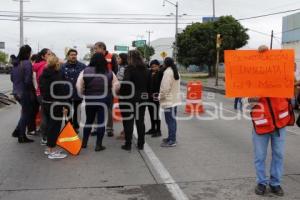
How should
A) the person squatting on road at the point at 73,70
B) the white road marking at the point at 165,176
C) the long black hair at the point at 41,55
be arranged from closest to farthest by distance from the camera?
the white road marking at the point at 165,176 < the long black hair at the point at 41,55 < the person squatting on road at the point at 73,70

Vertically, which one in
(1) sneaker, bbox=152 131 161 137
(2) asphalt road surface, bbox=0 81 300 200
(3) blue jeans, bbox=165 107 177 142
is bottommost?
(2) asphalt road surface, bbox=0 81 300 200

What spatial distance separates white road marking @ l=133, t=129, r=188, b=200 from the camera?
19.2 feet

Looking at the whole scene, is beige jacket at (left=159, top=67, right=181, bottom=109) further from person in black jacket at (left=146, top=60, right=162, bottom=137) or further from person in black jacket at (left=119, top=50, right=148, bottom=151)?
person in black jacket at (left=146, top=60, right=162, bottom=137)

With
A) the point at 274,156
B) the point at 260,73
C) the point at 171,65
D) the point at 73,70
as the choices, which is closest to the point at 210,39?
the point at 73,70

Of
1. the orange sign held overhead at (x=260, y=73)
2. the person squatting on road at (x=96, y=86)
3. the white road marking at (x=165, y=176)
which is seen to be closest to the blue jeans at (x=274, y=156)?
the orange sign held overhead at (x=260, y=73)

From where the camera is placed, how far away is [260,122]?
5.78m

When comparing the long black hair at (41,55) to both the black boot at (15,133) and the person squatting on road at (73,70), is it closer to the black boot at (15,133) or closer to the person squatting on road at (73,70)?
the person squatting on road at (73,70)

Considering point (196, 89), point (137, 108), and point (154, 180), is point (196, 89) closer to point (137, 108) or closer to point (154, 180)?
point (137, 108)

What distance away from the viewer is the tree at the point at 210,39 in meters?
49.6

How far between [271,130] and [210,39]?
149ft

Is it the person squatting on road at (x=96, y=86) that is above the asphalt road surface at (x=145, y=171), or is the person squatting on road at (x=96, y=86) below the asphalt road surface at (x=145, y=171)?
above

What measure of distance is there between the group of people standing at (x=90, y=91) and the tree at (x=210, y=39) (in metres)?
40.4

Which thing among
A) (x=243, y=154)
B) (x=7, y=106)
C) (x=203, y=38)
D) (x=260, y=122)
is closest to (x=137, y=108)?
(x=243, y=154)

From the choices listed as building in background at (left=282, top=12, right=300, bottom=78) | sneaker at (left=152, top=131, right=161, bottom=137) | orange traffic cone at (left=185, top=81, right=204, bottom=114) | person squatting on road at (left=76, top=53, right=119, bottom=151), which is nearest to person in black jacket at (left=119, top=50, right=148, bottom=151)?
person squatting on road at (left=76, top=53, right=119, bottom=151)
